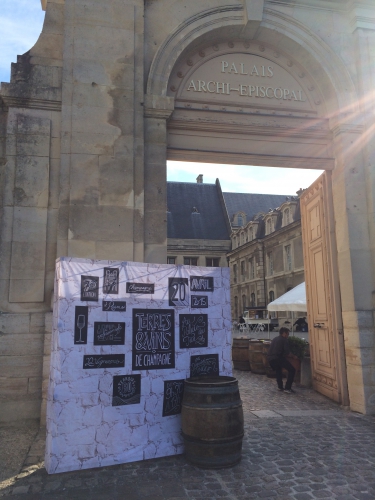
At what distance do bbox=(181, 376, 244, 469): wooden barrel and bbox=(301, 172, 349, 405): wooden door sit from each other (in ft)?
11.0

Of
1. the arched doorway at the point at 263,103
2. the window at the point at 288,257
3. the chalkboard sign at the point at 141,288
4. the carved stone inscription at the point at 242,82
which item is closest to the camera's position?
the chalkboard sign at the point at 141,288

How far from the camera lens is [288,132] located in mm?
7379

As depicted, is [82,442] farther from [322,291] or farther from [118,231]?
[322,291]

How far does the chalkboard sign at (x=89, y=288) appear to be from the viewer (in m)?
4.49

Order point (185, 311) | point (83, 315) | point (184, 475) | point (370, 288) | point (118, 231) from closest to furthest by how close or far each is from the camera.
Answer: point (184, 475)
point (83, 315)
point (185, 311)
point (118, 231)
point (370, 288)

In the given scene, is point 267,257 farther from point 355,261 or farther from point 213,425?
point 213,425

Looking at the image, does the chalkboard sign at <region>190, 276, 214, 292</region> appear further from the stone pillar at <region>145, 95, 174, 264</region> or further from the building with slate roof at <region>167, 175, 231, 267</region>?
the building with slate roof at <region>167, 175, 231, 267</region>

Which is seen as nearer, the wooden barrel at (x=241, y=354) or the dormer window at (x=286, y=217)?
the wooden barrel at (x=241, y=354)

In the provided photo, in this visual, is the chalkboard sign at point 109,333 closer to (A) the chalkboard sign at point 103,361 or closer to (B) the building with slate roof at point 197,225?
(A) the chalkboard sign at point 103,361

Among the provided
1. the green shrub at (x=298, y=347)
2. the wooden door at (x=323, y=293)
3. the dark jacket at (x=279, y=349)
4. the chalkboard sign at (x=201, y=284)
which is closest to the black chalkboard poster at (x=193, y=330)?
the chalkboard sign at (x=201, y=284)

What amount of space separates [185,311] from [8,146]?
3589 mm

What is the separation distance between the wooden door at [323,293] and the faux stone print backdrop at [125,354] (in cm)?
291

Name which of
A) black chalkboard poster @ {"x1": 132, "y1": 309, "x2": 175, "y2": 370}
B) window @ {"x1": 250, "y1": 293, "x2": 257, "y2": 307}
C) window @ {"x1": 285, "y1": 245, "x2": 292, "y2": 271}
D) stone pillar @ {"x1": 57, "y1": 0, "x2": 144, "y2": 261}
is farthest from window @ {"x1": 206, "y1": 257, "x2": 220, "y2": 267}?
black chalkboard poster @ {"x1": 132, "y1": 309, "x2": 175, "y2": 370}

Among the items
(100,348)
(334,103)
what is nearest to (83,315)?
(100,348)
